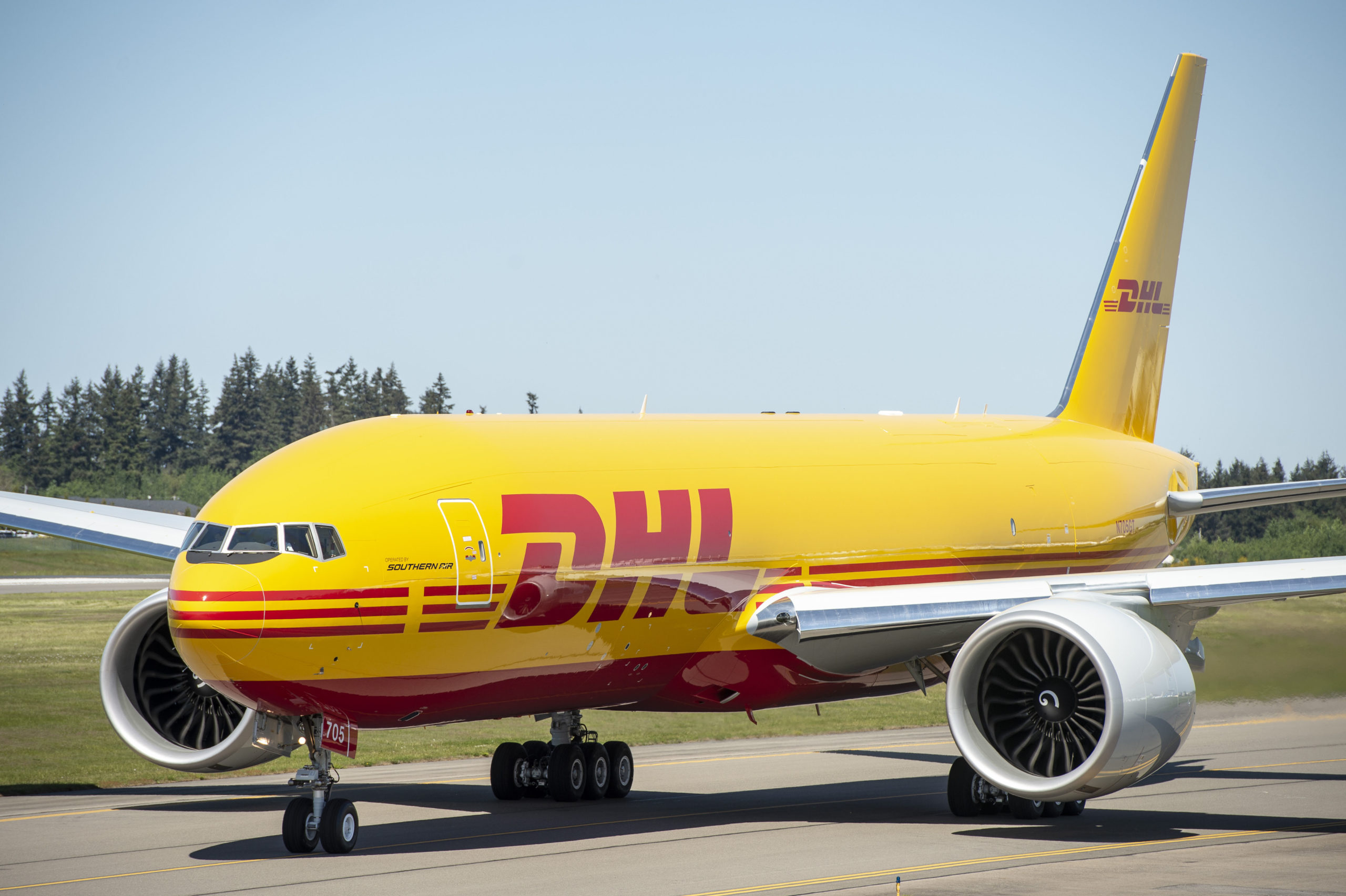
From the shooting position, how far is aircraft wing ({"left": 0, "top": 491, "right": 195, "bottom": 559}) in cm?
2100

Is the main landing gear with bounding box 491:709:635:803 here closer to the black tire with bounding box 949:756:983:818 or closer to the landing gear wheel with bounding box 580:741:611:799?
the landing gear wheel with bounding box 580:741:611:799

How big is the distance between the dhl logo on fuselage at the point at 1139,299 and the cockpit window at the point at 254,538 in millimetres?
16850

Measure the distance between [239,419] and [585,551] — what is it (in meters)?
132

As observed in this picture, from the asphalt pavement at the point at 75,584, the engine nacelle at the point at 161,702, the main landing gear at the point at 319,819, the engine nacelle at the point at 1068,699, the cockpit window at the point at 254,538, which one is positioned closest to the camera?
the cockpit window at the point at 254,538

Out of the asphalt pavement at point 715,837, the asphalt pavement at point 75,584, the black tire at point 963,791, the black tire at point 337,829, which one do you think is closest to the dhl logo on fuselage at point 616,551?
the black tire at point 337,829

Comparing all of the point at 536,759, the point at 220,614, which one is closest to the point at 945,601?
the point at 536,759

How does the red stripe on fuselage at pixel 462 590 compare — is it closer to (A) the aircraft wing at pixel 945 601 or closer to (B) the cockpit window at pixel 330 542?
(B) the cockpit window at pixel 330 542

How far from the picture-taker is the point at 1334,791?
72.5 ft

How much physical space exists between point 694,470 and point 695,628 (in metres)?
2.01

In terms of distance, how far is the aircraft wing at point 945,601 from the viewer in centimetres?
1772

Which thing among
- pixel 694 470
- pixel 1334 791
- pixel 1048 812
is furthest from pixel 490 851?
pixel 1334 791

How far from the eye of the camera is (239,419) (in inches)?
5630

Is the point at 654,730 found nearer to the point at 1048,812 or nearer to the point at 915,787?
the point at 915,787

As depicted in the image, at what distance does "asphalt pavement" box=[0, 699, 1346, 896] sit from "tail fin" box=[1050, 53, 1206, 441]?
20.4 feet
